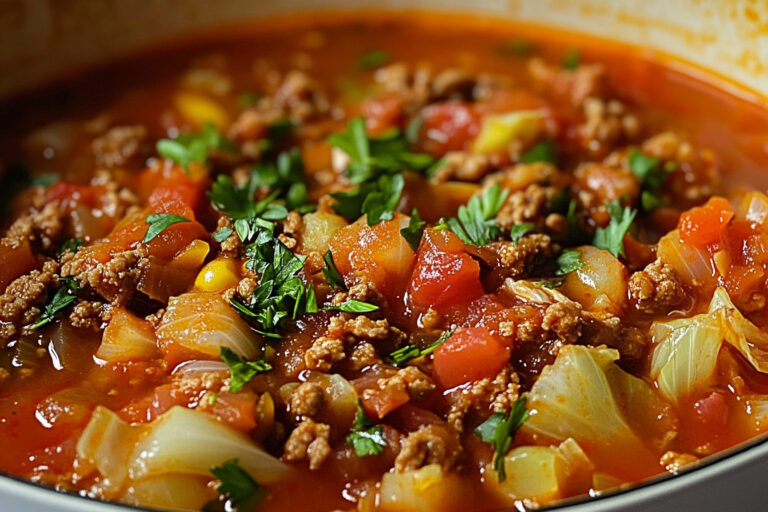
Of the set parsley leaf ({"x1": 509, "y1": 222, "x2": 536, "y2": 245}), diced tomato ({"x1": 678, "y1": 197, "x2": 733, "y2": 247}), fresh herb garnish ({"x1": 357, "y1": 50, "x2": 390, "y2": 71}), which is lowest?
parsley leaf ({"x1": 509, "y1": 222, "x2": 536, "y2": 245})

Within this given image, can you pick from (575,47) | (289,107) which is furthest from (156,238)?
(575,47)

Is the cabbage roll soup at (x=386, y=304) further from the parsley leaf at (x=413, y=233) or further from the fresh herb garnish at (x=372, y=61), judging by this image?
the fresh herb garnish at (x=372, y=61)

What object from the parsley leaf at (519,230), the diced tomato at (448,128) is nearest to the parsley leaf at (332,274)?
the parsley leaf at (519,230)

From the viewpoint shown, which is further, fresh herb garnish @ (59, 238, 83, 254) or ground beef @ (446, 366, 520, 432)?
fresh herb garnish @ (59, 238, 83, 254)

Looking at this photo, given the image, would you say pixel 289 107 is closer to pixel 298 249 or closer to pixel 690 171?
pixel 298 249

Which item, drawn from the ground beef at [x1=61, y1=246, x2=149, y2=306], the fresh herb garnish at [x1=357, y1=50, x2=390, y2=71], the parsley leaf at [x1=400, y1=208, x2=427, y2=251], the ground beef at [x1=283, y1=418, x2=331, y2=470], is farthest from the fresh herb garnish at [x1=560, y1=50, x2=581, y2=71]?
the ground beef at [x1=283, y1=418, x2=331, y2=470]

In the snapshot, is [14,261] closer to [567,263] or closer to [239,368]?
[239,368]

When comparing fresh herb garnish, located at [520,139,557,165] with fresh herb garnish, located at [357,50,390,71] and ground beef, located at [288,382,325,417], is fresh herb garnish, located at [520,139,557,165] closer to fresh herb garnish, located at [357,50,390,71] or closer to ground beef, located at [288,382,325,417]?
fresh herb garnish, located at [357,50,390,71]
